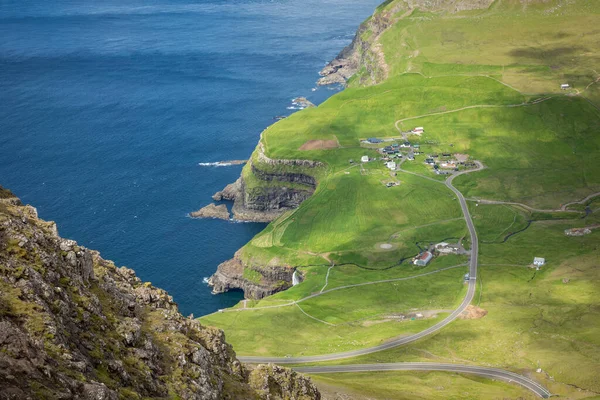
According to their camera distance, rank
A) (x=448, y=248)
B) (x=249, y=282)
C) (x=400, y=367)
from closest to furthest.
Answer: (x=400, y=367) < (x=448, y=248) < (x=249, y=282)

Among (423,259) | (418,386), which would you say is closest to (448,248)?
(423,259)

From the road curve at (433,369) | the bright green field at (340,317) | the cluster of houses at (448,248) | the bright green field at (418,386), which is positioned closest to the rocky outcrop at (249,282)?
the bright green field at (340,317)

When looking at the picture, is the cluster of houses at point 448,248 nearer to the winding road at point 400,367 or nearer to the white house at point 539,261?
the white house at point 539,261

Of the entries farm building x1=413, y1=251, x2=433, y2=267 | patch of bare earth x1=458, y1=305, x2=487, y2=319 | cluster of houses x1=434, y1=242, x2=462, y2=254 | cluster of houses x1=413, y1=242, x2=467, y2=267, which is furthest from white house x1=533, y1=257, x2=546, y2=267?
patch of bare earth x1=458, y1=305, x2=487, y2=319

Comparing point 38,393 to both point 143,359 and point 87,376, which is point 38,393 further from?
point 143,359

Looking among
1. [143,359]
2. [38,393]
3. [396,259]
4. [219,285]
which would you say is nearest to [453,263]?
[396,259]

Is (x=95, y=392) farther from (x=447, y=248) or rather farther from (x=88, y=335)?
(x=447, y=248)

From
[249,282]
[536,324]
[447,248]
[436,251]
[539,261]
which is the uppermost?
[536,324]
